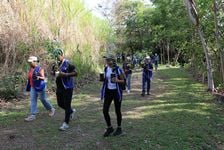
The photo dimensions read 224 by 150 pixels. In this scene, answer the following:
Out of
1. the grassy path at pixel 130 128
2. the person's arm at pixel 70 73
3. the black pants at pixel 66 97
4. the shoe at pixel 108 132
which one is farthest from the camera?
the black pants at pixel 66 97

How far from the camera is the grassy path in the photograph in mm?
8078

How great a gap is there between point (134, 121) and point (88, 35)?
13.8 m

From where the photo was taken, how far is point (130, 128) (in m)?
9.54

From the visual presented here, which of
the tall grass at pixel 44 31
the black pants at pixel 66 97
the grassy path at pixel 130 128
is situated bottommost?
the grassy path at pixel 130 128

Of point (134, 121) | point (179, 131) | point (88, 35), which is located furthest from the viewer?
point (88, 35)

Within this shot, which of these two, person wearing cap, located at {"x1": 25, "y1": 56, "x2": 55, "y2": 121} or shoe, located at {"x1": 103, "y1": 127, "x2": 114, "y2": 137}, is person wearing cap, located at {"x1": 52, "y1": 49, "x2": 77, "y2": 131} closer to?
person wearing cap, located at {"x1": 25, "y1": 56, "x2": 55, "y2": 121}

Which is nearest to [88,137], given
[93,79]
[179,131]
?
[179,131]

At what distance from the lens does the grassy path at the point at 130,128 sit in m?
8.08

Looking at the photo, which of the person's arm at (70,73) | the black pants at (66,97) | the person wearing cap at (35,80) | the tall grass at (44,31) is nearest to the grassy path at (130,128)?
the black pants at (66,97)

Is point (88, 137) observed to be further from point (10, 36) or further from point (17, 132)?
point (10, 36)

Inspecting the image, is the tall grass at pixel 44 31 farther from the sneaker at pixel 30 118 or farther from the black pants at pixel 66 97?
the black pants at pixel 66 97

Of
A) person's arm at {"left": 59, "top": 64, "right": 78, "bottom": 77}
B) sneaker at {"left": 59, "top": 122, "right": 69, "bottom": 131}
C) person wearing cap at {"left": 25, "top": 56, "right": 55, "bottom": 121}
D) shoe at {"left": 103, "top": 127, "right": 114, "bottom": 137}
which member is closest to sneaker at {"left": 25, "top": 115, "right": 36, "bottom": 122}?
person wearing cap at {"left": 25, "top": 56, "right": 55, "bottom": 121}

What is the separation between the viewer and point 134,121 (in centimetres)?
1046

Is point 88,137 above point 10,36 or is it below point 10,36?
below
